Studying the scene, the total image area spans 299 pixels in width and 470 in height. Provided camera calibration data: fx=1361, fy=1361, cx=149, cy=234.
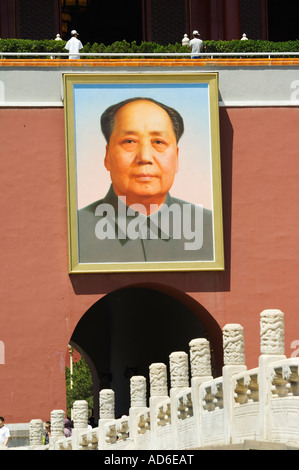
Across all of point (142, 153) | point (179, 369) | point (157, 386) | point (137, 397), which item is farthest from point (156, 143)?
point (179, 369)

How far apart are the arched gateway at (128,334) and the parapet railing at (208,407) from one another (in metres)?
6.87

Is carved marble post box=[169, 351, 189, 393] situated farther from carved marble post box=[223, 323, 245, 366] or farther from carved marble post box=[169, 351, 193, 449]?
carved marble post box=[223, 323, 245, 366]

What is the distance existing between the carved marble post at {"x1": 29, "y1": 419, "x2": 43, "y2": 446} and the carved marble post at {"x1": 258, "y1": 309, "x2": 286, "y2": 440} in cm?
773

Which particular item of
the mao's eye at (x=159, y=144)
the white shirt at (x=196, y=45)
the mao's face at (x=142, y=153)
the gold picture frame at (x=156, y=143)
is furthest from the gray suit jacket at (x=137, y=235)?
the white shirt at (x=196, y=45)

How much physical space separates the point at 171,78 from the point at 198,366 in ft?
28.5

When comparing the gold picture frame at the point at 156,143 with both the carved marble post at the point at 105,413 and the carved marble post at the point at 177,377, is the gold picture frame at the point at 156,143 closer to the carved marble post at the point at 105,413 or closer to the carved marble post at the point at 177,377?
the carved marble post at the point at 105,413

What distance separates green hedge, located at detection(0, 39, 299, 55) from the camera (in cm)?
2512

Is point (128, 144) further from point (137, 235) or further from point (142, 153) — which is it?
point (137, 235)

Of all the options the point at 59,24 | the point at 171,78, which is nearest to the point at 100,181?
the point at 171,78

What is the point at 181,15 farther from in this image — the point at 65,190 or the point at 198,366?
the point at 198,366

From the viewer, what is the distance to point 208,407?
54.3ft

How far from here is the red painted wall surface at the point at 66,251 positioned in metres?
23.7

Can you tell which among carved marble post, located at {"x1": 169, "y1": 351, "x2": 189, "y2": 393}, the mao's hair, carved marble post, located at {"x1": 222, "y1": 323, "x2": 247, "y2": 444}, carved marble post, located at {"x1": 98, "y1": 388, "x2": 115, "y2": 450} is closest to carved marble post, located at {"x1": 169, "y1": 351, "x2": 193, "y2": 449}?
carved marble post, located at {"x1": 169, "y1": 351, "x2": 189, "y2": 393}
